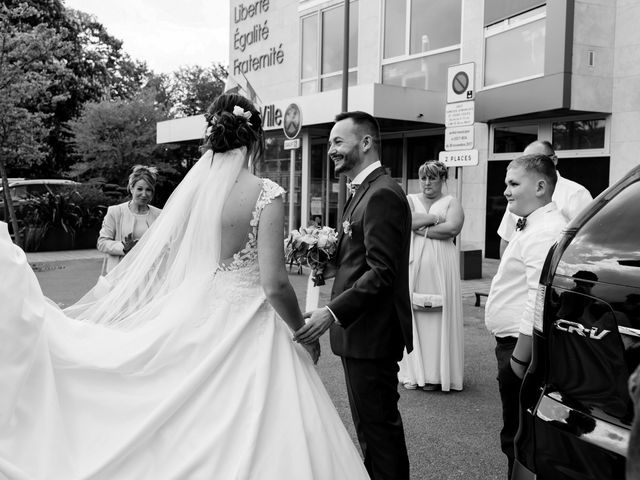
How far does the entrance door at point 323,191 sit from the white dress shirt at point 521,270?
16952mm

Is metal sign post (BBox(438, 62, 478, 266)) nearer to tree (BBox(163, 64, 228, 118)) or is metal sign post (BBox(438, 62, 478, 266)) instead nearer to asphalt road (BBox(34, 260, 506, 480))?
asphalt road (BBox(34, 260, 506, 480))

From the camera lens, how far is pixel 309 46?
21.7 m

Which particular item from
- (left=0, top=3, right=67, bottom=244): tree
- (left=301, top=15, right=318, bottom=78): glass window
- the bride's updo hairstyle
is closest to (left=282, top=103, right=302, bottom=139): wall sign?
(left=0, top=3, right=67, bottom=244): tree

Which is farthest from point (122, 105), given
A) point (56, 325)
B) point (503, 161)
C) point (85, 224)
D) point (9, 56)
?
point (56, 325)

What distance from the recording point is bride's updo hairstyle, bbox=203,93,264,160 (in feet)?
10.9

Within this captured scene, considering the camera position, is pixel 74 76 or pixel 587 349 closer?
pixel 587 349

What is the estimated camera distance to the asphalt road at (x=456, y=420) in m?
4.34

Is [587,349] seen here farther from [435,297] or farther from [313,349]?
[435,297]

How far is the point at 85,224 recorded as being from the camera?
2161 cm

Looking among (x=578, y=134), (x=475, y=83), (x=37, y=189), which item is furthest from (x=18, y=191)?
(x=578, y=134)

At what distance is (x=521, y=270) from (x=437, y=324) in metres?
2.48

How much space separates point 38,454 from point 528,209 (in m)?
2.76

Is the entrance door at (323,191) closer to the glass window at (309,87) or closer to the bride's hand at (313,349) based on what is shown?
the glass window at (309,87)

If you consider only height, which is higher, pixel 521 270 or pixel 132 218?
pixel 132 218
